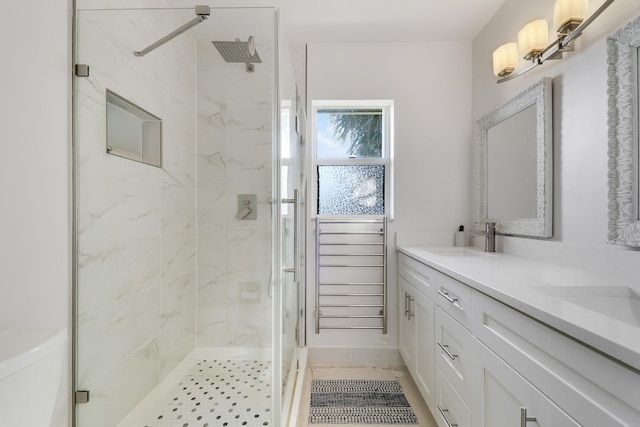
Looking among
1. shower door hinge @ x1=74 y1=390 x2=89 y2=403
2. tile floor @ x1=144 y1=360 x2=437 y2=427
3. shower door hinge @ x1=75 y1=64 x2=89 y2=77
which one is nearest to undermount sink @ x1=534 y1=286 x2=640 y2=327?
tile floor @ x1=144 y1=360 x2=437 y2=427

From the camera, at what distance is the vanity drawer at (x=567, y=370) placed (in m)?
0.55

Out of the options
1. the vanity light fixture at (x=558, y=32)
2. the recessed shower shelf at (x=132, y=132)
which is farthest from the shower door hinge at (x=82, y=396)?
the vanity light fixture at (x=558, y=32)

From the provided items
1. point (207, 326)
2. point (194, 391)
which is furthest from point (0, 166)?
point (194, 391)

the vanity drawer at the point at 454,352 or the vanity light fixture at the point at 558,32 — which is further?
the vanity light fixture at the point at 558,32

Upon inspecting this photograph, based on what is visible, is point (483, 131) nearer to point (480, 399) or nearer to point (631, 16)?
point (631, 16)

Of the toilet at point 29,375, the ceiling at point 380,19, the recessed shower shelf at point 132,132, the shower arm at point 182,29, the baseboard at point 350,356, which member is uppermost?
the ceiling at point 380,19

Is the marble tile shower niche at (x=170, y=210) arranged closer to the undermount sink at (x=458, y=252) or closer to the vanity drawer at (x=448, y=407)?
the vanity drawer at (x=448, y=407)

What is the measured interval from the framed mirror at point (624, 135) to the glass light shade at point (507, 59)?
2.08 feet

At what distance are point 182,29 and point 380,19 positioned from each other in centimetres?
137

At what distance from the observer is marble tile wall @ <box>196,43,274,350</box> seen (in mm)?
1365

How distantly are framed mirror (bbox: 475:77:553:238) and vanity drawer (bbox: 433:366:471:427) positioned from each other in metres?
0.90

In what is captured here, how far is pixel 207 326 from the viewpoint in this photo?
1.58 m

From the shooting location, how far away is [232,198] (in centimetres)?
145

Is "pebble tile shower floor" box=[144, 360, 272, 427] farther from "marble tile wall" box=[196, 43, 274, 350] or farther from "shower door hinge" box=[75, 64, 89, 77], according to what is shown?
"shower door hinge" box=[75, 64, 89, 77]
